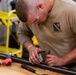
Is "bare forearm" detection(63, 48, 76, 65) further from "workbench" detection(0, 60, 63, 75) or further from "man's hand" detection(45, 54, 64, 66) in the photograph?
"workbench" detection(0, 60, 63, 75)

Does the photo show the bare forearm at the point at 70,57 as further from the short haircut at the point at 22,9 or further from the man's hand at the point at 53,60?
the short haircut at the point at 22,9

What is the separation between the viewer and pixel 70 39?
4.72ft

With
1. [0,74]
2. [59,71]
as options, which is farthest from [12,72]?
[59,71]

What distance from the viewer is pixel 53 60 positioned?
4.42 ft

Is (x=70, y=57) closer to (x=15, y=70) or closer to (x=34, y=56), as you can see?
(x=34, y=56)

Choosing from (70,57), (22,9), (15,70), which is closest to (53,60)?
(70,57)

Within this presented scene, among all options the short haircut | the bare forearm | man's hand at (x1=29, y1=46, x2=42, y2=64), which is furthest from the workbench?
the short haircut

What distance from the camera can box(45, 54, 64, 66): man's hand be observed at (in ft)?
4.35

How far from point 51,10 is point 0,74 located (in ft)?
1.74

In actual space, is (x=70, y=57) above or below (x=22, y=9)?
below

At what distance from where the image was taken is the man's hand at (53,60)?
4.35ft

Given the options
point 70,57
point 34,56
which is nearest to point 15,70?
point 34,56

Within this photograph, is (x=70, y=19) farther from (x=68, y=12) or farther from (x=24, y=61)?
(x=24, y=61)

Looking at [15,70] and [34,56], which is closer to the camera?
[15,70]
